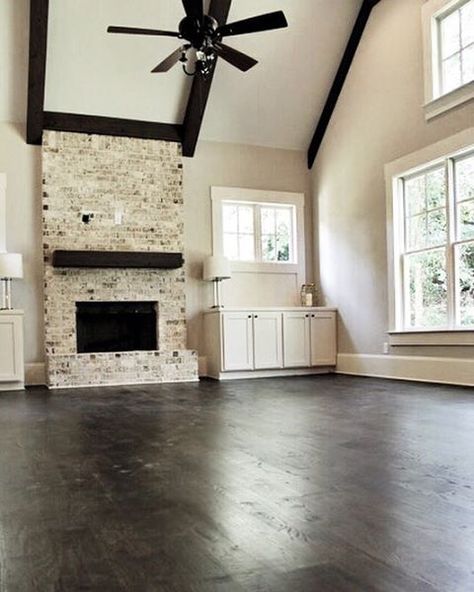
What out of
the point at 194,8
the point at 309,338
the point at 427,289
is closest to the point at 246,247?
the point at 309,338

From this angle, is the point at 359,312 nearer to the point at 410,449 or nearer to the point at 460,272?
the point at 460,272

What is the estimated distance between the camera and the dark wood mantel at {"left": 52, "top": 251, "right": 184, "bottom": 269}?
23.4 ft

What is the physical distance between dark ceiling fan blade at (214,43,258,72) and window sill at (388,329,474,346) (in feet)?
11.2

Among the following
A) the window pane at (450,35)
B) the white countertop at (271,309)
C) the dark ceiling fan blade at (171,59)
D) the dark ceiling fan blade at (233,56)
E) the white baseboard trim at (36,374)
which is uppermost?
the window pane at (450,35)

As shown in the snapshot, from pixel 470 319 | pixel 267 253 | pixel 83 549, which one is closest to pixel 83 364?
pixel 267 253

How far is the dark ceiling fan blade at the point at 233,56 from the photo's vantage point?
5174 millimetres

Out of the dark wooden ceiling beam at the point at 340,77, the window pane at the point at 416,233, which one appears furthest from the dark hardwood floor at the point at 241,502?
the dark wooden ceiling beam at the point at 340,77

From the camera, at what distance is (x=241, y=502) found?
206cm

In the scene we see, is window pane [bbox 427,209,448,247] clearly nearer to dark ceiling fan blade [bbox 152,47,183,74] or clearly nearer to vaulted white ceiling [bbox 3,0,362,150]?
vaulted white ceiling [bbox 3,0,362,150]

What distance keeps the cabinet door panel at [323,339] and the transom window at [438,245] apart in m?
1.57

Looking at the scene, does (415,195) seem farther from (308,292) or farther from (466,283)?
(308,292)

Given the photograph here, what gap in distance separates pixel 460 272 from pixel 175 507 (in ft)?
15.6

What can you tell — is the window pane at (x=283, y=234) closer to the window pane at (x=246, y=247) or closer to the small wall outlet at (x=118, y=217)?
the window pane at (x=246, y=247)

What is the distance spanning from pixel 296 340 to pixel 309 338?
0.67ft
